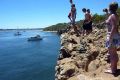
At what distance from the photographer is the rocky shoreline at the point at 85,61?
8924 mm

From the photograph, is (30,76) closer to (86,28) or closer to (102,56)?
A: (86,28)

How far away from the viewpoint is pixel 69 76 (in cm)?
983

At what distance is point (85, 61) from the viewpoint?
36.3 feet

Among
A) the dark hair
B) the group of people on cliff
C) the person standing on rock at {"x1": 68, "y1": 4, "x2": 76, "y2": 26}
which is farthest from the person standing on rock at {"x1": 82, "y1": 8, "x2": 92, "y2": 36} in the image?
the dark hair

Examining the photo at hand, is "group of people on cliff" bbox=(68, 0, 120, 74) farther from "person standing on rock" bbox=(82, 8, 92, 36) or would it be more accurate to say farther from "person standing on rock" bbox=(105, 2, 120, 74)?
"person standing on rock" bbox=(82, 8, 92, 36)

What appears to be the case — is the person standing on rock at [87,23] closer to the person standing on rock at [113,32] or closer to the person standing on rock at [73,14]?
the person standing on rock at [73,14]

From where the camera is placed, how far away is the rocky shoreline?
892 cm

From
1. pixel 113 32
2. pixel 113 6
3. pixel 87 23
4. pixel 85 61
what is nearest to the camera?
pixel 113 6

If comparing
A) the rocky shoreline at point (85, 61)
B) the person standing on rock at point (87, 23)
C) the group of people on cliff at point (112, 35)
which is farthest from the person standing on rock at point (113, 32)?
the person standing on rock at point (87, 23)

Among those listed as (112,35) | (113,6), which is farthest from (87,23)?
(113,6)

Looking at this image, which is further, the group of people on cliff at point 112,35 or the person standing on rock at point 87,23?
the person standing on rock at point 87,23

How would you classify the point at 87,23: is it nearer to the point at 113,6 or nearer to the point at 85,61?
the point at 85,61

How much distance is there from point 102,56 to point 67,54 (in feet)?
7.37

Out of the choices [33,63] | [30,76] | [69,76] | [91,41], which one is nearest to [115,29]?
[69,76]
